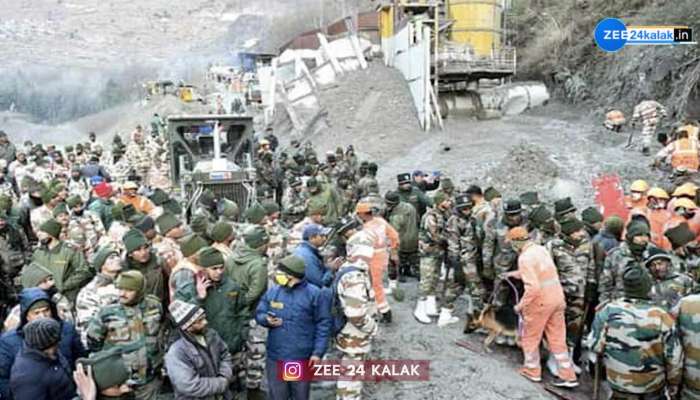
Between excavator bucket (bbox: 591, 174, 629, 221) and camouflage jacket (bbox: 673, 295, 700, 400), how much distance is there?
392 cm

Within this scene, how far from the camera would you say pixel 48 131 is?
34844 mm

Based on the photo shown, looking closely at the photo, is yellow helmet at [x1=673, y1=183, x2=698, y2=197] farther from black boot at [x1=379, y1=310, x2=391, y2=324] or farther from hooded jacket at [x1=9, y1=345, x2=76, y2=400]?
hooded jacket at [x1=9, y1=345, x2=76, y2=400]

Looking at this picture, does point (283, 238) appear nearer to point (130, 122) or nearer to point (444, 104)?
point (444, 104)

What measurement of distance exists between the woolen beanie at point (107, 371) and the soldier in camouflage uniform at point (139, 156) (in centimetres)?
990

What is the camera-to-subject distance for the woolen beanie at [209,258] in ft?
12.2

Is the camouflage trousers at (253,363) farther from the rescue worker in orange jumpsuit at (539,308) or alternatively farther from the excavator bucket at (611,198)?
the excavator bucket at (611,198)

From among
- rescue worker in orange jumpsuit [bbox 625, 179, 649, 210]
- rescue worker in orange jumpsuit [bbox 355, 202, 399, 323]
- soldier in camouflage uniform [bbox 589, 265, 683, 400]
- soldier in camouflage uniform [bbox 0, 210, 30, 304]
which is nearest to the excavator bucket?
rescue worker in orange jumpsuit [bbox 625, 179, 649, 210]

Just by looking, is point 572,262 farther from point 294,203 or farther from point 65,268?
point 294,203

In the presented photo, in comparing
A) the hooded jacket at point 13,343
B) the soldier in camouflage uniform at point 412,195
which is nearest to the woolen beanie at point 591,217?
the soldier in camouflage uniform at point 412,195

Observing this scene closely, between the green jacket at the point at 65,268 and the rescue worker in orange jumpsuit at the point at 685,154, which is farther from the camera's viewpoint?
the rescue worker in orange jumpsuit at the point at 685,154

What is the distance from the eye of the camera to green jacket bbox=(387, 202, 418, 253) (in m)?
6.93

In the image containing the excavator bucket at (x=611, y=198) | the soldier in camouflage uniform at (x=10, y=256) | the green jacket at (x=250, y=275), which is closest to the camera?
the green jacket at (x=250, y=275)

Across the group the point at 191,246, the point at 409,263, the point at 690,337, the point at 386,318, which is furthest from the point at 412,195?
the point at 690,337

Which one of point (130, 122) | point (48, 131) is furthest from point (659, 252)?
point (48, 131)
